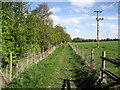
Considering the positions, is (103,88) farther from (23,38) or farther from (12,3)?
(12,3)

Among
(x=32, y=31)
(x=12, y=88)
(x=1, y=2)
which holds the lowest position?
(x=12, y=88)

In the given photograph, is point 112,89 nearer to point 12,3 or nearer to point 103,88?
point 103,88

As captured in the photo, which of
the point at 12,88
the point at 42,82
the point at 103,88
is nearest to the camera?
the point at 103,88

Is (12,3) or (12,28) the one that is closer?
(12,28)

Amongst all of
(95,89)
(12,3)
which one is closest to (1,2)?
(12,3)

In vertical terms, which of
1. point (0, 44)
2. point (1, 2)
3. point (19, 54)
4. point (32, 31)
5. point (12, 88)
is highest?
point (1, 2)

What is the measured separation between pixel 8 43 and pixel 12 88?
13.1ft

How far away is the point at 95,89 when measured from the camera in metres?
6.45

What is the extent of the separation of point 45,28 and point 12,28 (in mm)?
12566

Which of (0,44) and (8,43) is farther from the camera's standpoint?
(8,43)

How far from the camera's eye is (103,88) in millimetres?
6285

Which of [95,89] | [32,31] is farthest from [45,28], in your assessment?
[95,89]

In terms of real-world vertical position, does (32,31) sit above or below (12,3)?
below

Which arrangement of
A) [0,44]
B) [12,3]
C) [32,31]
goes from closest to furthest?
[0,44], [12,3], [32,31]
